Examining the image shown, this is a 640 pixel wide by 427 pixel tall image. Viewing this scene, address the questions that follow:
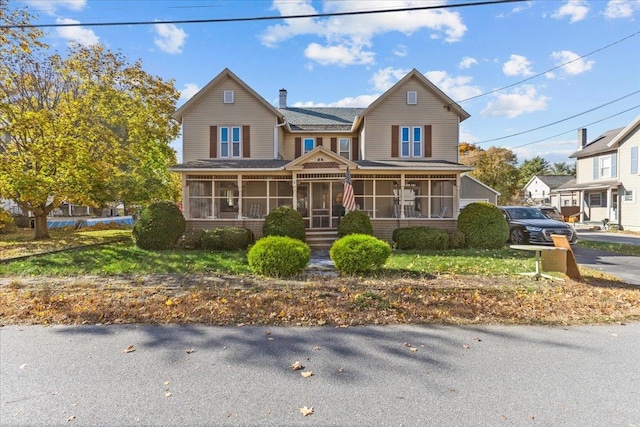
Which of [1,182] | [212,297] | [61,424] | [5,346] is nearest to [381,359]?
[61,424]

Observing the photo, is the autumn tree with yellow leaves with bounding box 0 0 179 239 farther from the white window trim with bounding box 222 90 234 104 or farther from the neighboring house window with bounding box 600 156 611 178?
the neighboring house window with bounding box 600 156 611 178

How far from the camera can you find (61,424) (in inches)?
113

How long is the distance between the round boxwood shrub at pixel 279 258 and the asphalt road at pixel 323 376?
131 inches

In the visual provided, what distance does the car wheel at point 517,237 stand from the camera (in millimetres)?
15469

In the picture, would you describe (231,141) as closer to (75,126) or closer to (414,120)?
(75,126)

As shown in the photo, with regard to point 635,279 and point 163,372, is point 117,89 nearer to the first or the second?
point 163,372

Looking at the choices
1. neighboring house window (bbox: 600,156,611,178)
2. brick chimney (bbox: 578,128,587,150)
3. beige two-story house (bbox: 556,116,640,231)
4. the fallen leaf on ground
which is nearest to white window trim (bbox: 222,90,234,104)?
the fallen leaf on ground

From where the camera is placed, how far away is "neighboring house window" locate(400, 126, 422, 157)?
18547 mm

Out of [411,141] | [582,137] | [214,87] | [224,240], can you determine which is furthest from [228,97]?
[582,137]

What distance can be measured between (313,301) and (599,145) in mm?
34657

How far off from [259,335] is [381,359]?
168 cm

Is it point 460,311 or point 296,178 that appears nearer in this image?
point 460,311

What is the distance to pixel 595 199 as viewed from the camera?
30.8 metres

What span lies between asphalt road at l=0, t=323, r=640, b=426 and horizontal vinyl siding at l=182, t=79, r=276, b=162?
14.0 m
